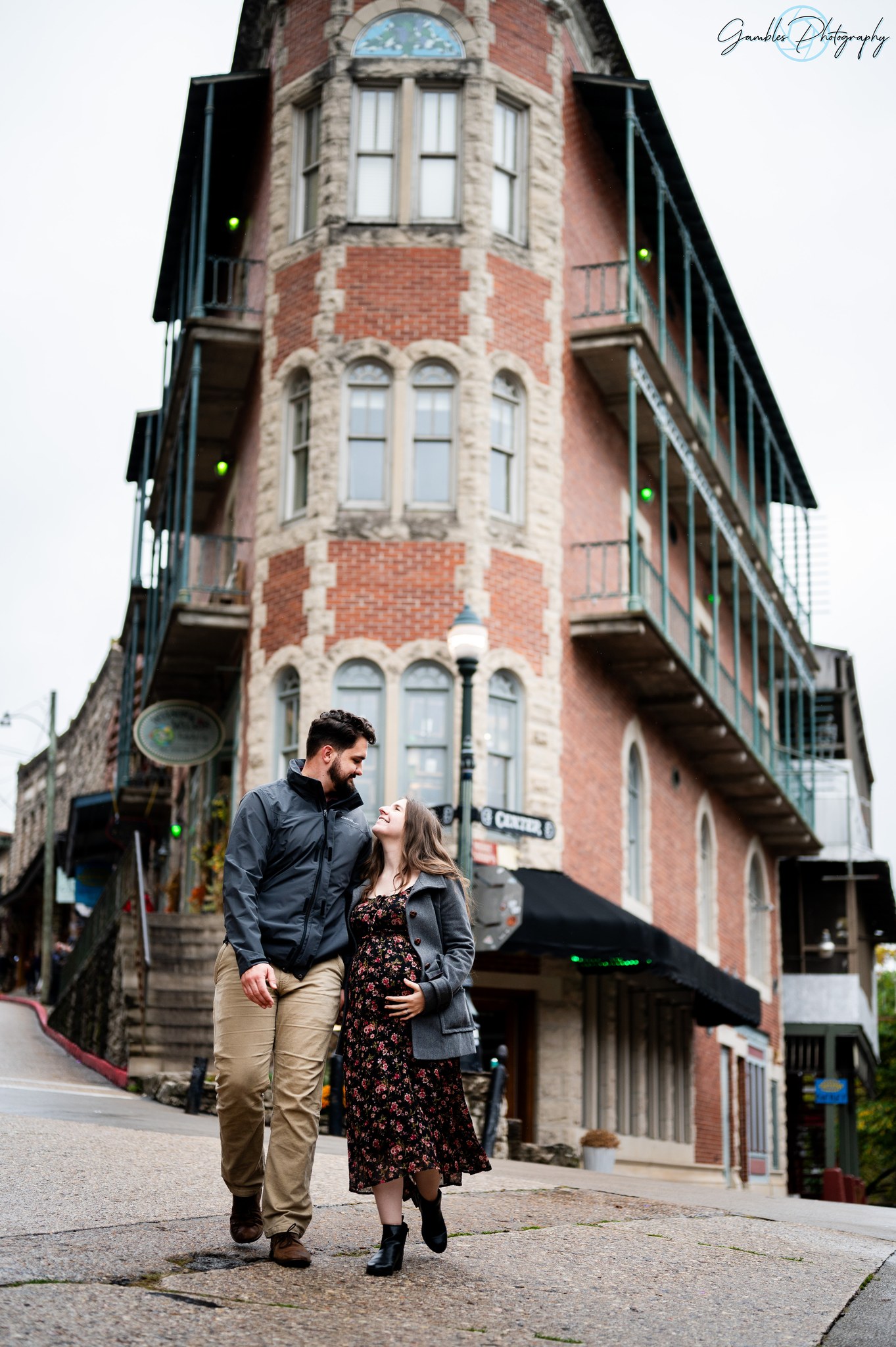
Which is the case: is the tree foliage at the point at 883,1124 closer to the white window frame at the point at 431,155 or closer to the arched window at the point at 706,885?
the arched window at the point at 706,885

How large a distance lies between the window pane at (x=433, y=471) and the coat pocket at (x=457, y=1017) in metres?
14.0

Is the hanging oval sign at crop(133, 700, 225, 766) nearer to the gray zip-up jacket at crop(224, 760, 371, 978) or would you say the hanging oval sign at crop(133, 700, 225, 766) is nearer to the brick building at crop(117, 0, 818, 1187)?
the brick building at crop(117, 0, 818, 1187)

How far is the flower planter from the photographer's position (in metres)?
16.0

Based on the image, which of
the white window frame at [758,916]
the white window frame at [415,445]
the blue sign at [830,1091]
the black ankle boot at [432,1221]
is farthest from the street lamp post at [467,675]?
the blue sign at [830,1091]

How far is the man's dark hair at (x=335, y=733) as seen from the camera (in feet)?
19.6

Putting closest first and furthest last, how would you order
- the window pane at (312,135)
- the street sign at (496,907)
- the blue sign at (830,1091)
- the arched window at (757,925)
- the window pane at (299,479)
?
the street sign at (496,907), the window pane at (299,479), the window pane at (312,135), the arched window at (757,925), the blue sign at (830,1091)

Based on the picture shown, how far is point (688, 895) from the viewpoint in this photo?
25.2 meters

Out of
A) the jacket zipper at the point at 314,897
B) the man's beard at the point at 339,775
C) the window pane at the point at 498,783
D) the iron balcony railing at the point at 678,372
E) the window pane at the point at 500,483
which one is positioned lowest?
the jacket zipper at the point at 314,897

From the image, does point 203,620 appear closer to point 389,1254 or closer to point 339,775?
point 339,775

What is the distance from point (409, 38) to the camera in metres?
20.6

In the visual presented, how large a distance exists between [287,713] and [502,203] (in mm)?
7131

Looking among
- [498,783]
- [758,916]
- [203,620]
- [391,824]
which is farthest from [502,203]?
[391,824]

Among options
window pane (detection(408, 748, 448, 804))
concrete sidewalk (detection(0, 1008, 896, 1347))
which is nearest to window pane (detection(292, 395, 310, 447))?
window pane (detection(408, 748, 448, 804))

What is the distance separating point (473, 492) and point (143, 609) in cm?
1469
